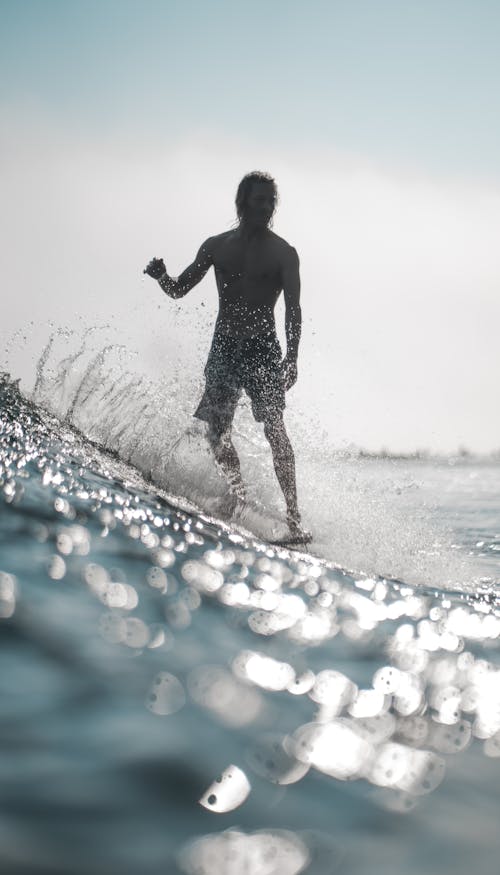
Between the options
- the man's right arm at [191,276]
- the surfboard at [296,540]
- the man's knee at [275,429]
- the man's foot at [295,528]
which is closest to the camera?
the surfboard at [296,540]

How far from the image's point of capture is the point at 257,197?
4766 mm

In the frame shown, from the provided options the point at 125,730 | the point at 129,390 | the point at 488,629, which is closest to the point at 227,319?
the point at 129,390

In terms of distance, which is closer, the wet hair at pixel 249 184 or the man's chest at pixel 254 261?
the wet hair at pixel 249 184

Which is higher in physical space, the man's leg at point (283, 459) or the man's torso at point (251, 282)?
the man's torso at point (251, 282)

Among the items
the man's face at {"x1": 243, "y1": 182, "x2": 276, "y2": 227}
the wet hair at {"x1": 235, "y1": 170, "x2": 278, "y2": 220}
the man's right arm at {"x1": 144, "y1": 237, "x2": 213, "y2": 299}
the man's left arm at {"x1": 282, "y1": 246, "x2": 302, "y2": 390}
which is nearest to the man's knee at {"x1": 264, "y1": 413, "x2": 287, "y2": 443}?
the man's left arm at {"x1": 282, "y1": 246, "x2": 302, "y2": 390}

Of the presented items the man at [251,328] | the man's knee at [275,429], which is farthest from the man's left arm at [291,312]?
the man's knee at [275,429]

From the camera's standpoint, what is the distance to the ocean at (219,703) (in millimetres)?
854

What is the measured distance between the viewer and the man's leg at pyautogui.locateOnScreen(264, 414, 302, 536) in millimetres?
4617

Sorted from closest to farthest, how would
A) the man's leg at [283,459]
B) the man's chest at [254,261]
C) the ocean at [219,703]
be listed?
the ocean at [219,703] → the man's leg at [283,459] → the man's chest at [254,261]

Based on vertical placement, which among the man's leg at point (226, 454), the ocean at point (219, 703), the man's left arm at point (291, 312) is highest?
the man's left arm at point (291, 312)

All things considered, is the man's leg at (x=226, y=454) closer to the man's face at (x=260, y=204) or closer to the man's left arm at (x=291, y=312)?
the man's left arm at (x=291, y=312)

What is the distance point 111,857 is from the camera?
0.78 meters

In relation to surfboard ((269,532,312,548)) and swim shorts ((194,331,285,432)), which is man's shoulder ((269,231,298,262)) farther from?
surfboard ((269,532,312,548))

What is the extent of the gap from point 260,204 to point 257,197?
0.05 m
